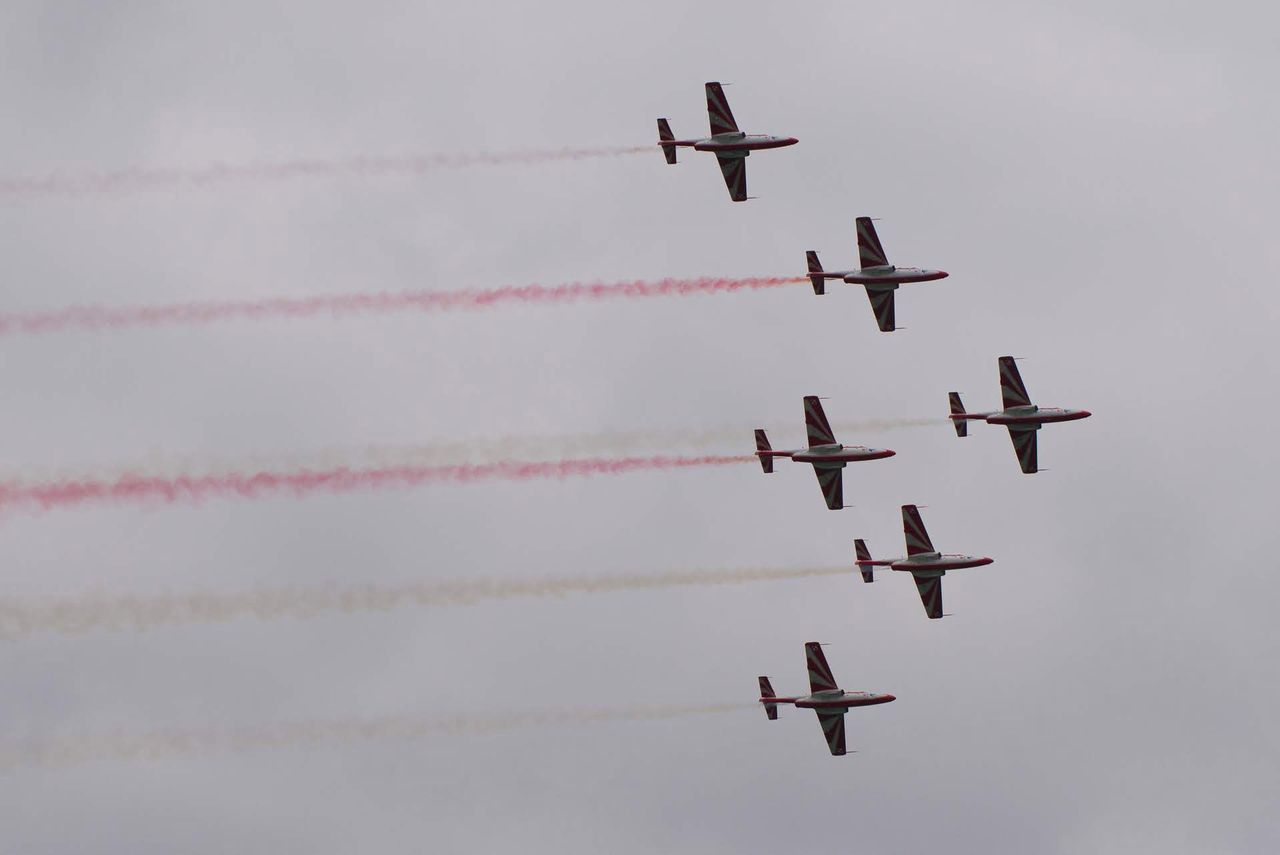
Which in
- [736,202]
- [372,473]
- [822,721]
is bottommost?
[822,721]

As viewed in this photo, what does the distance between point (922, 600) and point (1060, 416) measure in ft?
38.8

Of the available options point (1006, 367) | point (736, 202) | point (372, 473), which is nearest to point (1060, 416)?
point (1006, 367)

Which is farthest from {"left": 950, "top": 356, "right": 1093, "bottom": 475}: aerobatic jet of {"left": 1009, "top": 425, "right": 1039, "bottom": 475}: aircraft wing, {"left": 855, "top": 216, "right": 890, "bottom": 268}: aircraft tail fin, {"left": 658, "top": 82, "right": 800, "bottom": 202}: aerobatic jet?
{"left": 658, "top": 82, "right": 800, "bottom": 202}: aerobatic jet

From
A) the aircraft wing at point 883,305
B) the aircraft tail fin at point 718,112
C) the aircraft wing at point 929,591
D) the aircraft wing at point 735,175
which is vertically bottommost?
the aircraft wing at point 929,591

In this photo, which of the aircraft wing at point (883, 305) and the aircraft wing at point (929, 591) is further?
the aircraft wing at point (929, 591)

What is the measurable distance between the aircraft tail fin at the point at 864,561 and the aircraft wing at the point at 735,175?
18.5m

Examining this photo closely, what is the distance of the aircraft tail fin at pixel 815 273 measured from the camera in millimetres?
108688

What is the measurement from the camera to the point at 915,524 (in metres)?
117

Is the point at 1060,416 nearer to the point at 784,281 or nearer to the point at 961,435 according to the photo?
the point at 961,435

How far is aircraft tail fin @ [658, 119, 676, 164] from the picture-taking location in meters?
107

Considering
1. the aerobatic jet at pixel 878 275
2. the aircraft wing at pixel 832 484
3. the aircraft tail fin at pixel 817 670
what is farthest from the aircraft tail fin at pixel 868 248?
the aircraft tail fin at pixel 817 670

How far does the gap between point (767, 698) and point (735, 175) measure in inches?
1013

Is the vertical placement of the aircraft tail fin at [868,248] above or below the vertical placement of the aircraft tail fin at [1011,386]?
above

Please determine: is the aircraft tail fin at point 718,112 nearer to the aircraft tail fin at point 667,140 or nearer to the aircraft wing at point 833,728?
the aircraft tail fin at point 667,140
